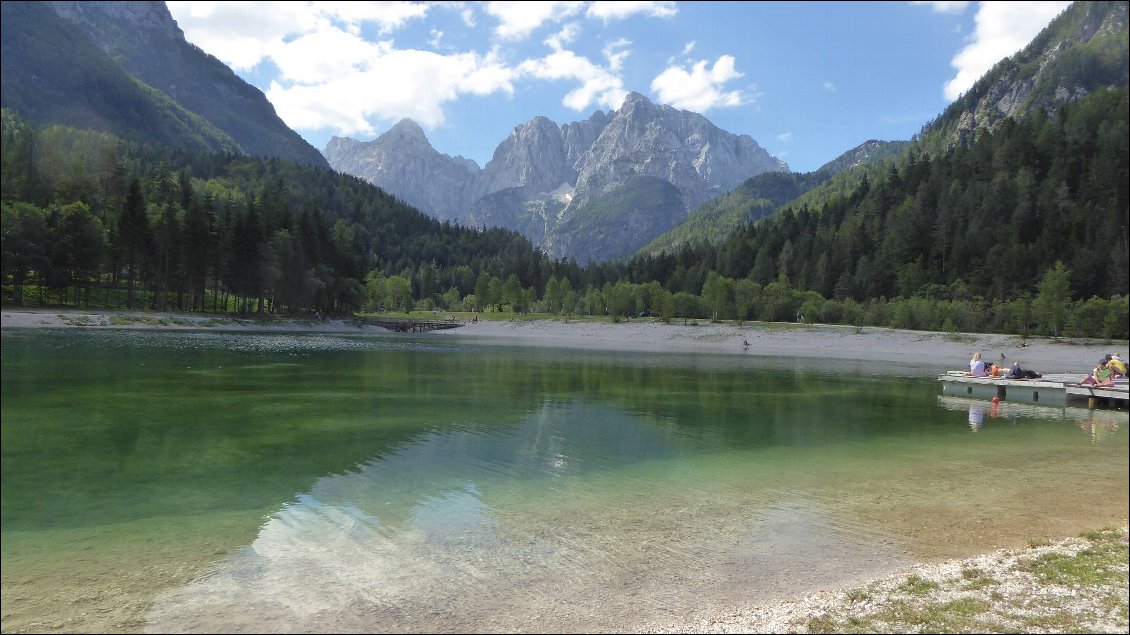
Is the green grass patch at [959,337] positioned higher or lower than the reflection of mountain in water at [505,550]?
higher

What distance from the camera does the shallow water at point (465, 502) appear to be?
24.6 feet

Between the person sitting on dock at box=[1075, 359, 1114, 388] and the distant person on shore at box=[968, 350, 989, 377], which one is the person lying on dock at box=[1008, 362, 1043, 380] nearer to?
the distant person on shore at box=[968, 350, 989, 377]

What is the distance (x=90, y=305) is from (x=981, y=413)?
41.9 metres

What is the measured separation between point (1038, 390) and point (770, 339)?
6380 cm

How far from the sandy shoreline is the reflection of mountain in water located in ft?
66.5

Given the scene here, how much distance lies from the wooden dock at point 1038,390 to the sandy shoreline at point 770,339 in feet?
72.6

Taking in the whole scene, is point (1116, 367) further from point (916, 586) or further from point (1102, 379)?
point (916, 586)

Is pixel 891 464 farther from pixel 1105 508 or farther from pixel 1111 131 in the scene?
pixel 1111 131

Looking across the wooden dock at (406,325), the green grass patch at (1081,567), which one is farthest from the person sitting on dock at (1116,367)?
the wooden dock at (406,325)

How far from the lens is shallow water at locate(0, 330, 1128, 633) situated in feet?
24.6

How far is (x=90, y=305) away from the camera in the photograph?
24672mm

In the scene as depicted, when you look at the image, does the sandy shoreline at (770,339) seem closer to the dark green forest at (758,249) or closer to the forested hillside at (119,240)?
the forested hillside at (119,240)

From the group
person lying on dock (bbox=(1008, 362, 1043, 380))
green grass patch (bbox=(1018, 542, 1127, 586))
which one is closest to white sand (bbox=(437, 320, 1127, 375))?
person lying on dock (bbox=(1008, 362, 1043, 380))

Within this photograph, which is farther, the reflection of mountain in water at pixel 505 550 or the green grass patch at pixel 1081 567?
the green grass patch at pixel 1081 567
